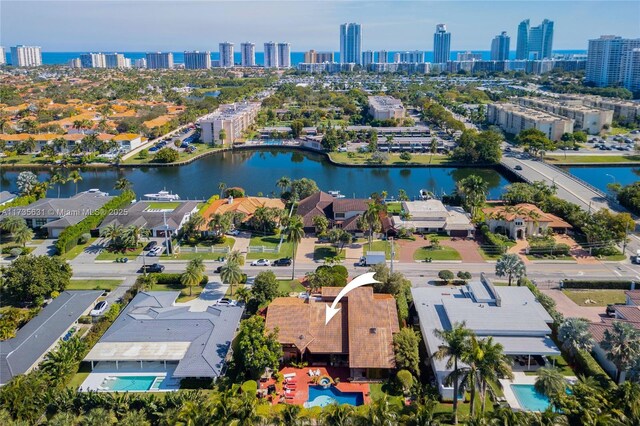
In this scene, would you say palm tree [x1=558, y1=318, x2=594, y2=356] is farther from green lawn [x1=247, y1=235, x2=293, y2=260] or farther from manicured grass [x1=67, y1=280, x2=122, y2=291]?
manicured grass [x1=67, y1=280, x2=122, y2=291]

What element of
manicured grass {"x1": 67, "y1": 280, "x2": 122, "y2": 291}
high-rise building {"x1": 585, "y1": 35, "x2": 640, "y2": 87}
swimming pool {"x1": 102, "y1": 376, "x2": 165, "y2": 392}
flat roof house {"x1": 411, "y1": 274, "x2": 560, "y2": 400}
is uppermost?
high-rise building {"x1": 585, "y1": 35, "x2": 640, "y2": 87}

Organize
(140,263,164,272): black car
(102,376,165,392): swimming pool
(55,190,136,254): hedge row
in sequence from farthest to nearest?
(55,190,136,254): hedge row
(140,263,164,272): black car
(102,376,165,392): swimming pool

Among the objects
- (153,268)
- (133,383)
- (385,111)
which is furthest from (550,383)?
(385,111)

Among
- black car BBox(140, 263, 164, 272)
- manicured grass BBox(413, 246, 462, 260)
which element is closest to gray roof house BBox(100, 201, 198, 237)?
black car BBox(140, 263, 164, 272)

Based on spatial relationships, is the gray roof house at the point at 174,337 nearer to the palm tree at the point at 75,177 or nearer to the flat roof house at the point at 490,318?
the flat roof house at the point at 490,318

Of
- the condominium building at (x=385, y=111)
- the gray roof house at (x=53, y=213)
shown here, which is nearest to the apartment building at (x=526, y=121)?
the condominium building at (x=385, y=111)

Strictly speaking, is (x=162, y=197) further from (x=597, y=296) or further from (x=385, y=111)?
(x=385, y=111)

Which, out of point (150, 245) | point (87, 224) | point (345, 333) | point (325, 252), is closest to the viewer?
point (345, 333)
